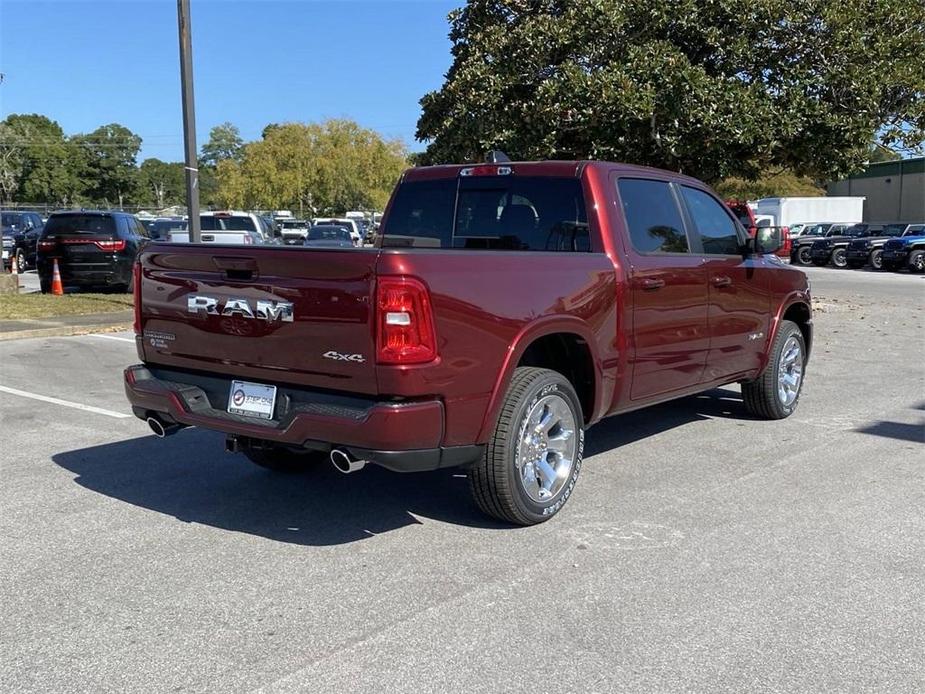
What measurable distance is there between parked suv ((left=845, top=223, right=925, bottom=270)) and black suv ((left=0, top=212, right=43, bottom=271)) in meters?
26.8

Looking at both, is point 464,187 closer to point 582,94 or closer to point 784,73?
point 582,94

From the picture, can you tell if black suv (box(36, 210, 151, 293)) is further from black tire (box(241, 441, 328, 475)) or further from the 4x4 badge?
the 4x4 badge

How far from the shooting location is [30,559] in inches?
173

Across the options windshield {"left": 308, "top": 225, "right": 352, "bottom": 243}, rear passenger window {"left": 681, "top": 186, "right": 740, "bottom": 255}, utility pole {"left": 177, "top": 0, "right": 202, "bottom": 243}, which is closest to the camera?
rear passenger window {"left": 681, "top": 186, "right": 740, "bottom": 255}

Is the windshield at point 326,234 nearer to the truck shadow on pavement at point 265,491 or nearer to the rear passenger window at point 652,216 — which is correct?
the truck shadow on pavement at point 265,491

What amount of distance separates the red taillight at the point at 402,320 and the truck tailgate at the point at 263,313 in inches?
2.2

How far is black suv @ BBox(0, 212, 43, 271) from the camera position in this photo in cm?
2720

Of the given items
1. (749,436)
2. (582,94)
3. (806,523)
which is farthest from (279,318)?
(582,94)

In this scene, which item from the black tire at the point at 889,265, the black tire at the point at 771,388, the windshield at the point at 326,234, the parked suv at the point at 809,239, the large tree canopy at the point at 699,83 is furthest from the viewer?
the parked suv at the point at 809,239

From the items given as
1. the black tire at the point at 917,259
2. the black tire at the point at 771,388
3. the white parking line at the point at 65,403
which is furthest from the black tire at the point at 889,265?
the white parking line at the point at 65,403

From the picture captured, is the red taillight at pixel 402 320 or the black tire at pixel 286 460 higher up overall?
the red taillight at pixel 402 320

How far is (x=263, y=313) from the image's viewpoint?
4.41 meters

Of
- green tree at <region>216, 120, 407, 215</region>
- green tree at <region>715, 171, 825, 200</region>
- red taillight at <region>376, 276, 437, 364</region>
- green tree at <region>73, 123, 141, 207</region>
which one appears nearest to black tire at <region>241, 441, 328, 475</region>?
red taillight at <region>376, 276, 437, 364</region>

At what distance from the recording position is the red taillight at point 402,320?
4.02 m
